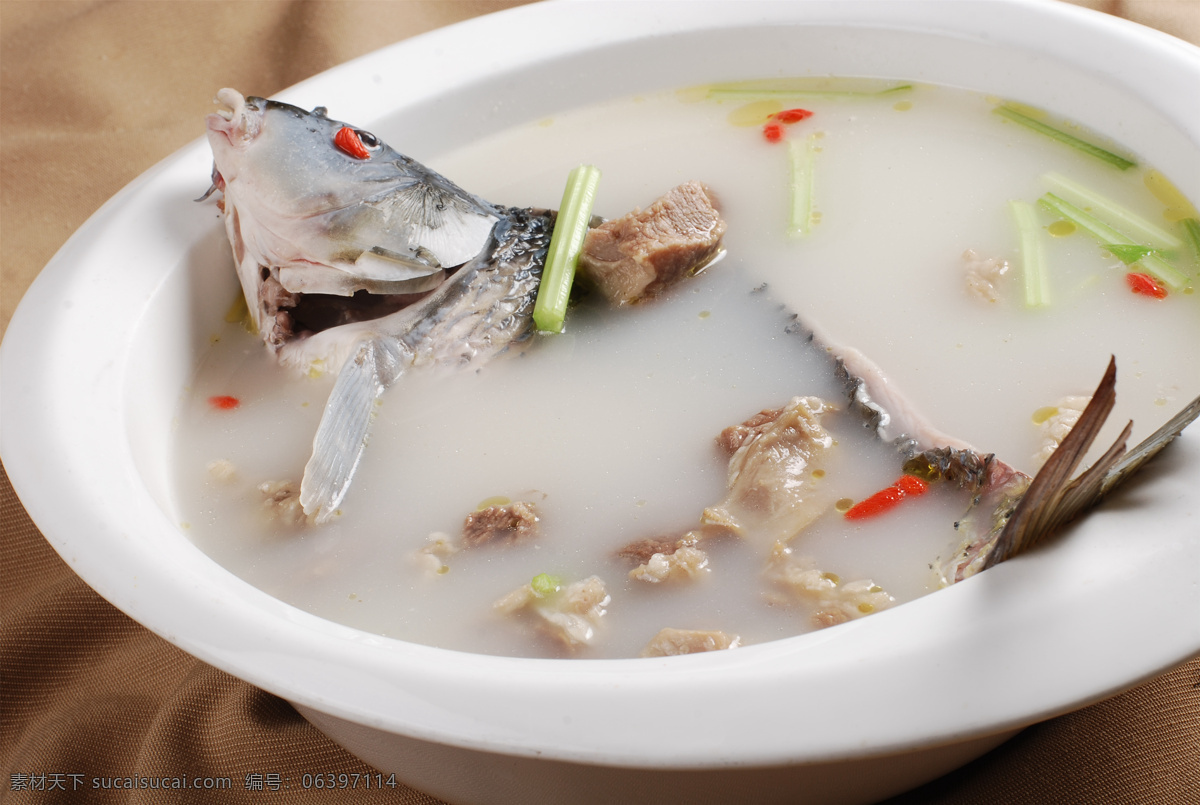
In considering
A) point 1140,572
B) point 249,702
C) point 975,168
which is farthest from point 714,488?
point 975,168

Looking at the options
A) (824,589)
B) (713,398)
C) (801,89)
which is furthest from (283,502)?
(801,89)

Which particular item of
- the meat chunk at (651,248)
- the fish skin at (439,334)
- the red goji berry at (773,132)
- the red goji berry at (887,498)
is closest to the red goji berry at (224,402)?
the fish skin at (439,334)

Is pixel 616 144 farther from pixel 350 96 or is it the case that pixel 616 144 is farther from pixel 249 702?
pixel 249 702

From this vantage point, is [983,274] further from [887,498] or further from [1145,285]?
[887,498]

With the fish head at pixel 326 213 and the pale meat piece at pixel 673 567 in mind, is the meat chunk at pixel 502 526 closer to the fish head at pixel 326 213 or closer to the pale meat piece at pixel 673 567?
the pale meat piece at pixel 673 567

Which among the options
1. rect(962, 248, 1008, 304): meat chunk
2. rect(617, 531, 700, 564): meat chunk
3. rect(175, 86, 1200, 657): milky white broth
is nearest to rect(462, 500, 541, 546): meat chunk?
rect(175, 86, 1200, 657): milky white broth

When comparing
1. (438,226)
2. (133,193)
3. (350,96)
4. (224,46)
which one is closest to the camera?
(438,226)
